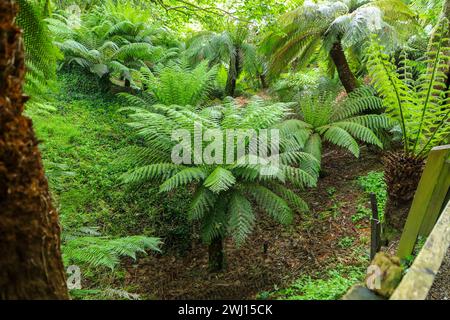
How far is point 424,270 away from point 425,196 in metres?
1.32

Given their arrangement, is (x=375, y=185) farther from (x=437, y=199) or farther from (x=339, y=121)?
(x=437, y=199)

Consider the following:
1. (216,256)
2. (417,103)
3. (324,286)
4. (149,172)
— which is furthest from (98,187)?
(417,103)

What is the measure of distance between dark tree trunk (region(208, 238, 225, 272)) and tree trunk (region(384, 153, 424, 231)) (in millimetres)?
1422

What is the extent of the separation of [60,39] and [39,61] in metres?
4.29

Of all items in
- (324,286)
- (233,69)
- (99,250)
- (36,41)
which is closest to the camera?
(36,41)

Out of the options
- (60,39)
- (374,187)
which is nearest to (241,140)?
(374,187)

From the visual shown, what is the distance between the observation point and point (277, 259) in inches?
120

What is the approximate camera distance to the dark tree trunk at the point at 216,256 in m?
2.93

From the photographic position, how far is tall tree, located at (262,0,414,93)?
156 inches

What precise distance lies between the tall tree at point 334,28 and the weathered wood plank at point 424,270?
10.1 ft

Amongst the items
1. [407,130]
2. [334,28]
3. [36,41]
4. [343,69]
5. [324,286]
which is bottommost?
[324,286]

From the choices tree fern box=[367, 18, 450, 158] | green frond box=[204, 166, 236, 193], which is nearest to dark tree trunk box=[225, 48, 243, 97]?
tree fern box=[367, 18, 450, 158]

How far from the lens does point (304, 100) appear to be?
4.45 m

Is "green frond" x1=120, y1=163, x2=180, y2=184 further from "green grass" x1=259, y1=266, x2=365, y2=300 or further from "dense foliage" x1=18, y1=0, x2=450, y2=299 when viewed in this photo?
"green grass" x1=259, y1=266, x2=365, y2=300
